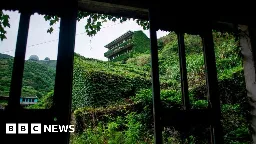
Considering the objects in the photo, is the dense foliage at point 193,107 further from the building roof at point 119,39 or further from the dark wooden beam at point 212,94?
the building roof at point 119,39

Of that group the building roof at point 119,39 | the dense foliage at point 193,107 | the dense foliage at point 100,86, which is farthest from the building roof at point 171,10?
the building roof at point 119,39

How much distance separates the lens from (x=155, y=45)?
2.61 m

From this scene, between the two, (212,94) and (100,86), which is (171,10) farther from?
(100,86)

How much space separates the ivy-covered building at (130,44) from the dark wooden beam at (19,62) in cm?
2207

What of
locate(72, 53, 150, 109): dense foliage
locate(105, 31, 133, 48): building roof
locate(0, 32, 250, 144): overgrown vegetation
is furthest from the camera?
locate(105, 31, 133, 48): building roof

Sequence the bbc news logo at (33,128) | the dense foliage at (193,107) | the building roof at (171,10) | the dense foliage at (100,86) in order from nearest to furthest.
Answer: the bbc news logo at (33,128) → the building roof at (171,10) → the dense foliage at (193,107) → the dense foliage at (100,86)

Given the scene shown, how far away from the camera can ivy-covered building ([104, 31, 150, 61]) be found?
25281mm

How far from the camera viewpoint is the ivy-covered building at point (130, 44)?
25.3 m

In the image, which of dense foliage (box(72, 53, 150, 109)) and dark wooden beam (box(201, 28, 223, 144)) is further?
dense foliage (box(72, 53, 150, 109))

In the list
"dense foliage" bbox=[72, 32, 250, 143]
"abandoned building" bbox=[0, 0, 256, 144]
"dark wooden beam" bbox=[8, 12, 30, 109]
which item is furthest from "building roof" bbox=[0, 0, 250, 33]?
"dense foliage" bbox=[72, 32, 250, 143]

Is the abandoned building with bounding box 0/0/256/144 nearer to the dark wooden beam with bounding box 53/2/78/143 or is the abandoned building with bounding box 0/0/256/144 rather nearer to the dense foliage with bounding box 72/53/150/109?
the dark wooden beam with bounding box 53/2/78/143

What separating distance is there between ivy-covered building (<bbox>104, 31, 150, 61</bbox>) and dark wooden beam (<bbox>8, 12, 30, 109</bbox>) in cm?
2207

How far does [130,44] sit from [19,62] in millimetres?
24326

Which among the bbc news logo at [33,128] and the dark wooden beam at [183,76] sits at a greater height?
the dark wooden beam at [183,76]
